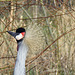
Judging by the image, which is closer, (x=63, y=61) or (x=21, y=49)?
(x=21, y=49)

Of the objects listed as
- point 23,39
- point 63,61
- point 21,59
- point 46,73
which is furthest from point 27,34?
point 46,73

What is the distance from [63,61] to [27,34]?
5.75ft

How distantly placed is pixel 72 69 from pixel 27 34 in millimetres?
1893

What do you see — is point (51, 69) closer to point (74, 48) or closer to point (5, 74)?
point (74, 48)

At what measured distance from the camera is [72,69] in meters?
3.65

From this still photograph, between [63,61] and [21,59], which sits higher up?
[21,59]

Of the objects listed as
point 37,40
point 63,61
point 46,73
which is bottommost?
point 46,73

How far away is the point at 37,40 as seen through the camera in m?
1.97

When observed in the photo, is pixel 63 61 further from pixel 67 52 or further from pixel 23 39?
pixel 23 39

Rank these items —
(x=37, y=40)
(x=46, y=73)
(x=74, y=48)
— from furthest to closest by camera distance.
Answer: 1. (x=46, y=73)
2. (x=74, y=48)
3. (x=37, y=40)

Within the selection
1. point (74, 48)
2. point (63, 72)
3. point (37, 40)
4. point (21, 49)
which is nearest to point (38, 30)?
point (37, 40)

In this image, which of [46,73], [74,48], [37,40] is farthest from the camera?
[46,73]

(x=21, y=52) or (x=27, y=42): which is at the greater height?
(x=27, y=42)

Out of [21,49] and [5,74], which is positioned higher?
[21,49]
